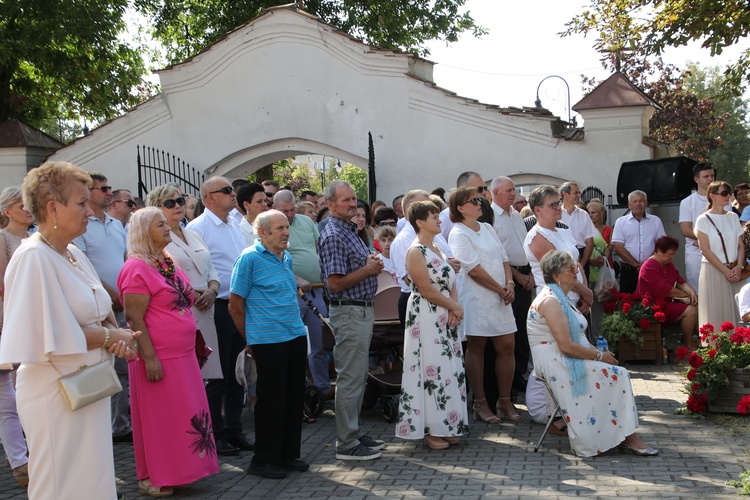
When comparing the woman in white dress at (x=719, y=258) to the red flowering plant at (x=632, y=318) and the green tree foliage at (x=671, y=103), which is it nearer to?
the red flowering plant at (x=632, y=318)

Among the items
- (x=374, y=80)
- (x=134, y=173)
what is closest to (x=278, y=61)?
(x=374, y=80)

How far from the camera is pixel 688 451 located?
6.91m

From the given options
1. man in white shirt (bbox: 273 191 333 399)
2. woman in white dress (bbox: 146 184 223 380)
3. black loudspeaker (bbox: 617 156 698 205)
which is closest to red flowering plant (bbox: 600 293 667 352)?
black loudspeaker (bbox: 617 156 698 205)

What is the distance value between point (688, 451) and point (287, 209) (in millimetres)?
4389

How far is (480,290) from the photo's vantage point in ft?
26.6

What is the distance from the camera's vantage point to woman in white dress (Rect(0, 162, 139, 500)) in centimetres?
432

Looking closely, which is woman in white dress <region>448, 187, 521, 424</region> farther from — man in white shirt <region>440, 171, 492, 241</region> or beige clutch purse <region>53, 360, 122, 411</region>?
beige clutch purse <region>53, 360, 122, 411</region>

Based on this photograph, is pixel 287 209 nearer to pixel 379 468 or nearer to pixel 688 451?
pixel 379 468

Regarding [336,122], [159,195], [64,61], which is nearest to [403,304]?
[159,195]

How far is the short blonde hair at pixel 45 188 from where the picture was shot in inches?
176

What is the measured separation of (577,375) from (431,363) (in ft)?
3.86

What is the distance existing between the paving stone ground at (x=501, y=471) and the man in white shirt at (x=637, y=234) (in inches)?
184

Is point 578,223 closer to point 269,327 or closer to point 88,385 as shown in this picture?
point 269,327

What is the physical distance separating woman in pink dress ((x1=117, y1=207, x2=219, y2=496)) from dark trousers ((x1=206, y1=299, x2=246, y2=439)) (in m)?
1.06
